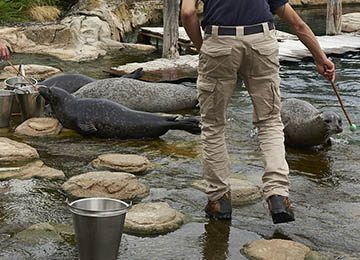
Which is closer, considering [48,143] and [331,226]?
[331,226]

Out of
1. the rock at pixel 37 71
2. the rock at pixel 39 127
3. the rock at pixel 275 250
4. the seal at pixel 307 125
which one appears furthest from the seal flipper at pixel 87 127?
the rock at pixel 37 71

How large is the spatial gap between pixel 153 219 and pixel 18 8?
1230 cm

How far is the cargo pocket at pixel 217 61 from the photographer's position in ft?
12.6

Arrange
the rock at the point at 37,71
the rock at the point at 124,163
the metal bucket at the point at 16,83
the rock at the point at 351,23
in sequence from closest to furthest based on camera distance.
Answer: the rock at the point at 124,163 < the metal bucket at the point at 16,83 < the rock at the point at 37,71 < the rock at the point at 351,23

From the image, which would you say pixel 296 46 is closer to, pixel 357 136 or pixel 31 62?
pixel 31 62

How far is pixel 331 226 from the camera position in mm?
4090

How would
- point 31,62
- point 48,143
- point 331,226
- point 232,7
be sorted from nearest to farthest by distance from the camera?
1. point 232,7
2. point 331,226
3. point 48,143
4. point 31,62

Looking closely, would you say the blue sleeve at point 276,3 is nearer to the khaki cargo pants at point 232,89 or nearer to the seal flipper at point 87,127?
the khaki cargo pants at point 232,89

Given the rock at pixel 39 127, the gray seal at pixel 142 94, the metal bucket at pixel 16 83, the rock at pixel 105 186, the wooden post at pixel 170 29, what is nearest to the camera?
the rock at pixel 105 186

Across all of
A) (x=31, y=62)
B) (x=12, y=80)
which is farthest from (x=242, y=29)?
(x=31, y=62)

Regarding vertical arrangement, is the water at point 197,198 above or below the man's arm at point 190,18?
below

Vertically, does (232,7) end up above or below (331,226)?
above

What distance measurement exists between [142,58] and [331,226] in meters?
9.28

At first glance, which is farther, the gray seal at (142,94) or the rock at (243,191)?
the gray seal at (142,94)
